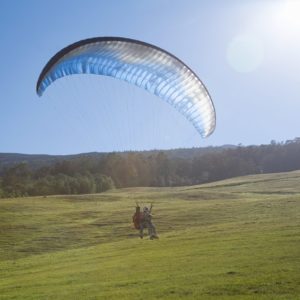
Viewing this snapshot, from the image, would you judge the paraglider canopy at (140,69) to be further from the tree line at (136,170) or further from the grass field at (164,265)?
the tree line at (136,170)

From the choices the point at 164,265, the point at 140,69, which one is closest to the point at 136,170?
the point at 140,69

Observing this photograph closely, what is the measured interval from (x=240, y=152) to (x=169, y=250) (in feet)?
493

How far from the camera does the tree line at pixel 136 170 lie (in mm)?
116688

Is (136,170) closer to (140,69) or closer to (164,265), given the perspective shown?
(140,69)

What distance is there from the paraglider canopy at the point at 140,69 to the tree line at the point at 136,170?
90360mm

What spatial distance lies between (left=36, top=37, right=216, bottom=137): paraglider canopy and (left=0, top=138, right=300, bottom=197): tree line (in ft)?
296

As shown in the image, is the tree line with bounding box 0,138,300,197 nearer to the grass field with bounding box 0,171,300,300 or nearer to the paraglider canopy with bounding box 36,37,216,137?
the grass field with bounding box 0,171,300,300

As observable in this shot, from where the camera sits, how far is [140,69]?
831 inches

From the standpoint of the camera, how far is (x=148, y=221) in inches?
998

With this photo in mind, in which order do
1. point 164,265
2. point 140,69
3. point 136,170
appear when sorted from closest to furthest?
point 164,265 → point 140,69 → point 136,170

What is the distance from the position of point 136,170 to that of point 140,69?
123830 mm

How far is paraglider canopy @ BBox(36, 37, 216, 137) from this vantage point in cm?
2000

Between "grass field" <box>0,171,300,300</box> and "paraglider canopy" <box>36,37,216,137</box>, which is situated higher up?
"paraglider canopy" <box>36,37,216,137</box>

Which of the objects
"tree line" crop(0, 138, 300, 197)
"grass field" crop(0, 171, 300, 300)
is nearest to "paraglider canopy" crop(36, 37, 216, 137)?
"grass field" crop(0, 171, 300, 300)
